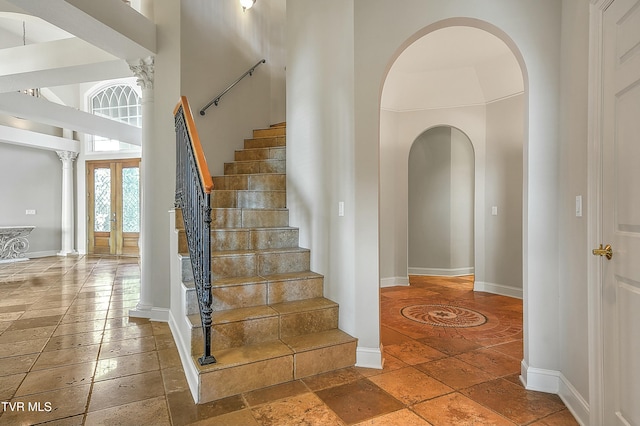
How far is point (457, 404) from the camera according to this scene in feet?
6.74

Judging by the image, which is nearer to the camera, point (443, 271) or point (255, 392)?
point (255, 392)

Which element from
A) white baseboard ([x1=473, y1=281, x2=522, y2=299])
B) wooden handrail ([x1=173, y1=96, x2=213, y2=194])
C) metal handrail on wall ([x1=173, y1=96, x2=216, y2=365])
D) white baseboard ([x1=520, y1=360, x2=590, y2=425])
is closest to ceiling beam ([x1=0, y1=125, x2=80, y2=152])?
metal handrail on wall ([x1=173, y1=96, x2=216, y2=365])

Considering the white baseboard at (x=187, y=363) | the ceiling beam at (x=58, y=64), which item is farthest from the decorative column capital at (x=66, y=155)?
the white baseboard at (x=187, y=363)

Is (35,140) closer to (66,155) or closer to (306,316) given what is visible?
(66,155)

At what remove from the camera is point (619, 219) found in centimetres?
162

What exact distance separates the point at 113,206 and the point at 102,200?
51 cm

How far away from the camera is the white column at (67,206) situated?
914 cm

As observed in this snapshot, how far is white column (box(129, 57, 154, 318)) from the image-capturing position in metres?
3.69

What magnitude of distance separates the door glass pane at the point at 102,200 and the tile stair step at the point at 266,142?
6497 mm

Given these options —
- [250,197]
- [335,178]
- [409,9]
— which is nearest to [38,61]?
[250,197]

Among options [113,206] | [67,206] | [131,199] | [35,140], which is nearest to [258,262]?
[131,199]

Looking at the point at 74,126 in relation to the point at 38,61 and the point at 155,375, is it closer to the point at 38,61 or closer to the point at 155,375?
the point at 38,61

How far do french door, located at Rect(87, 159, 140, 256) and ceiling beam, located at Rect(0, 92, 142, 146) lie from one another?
2.03 meters

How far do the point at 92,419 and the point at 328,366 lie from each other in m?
1.42
